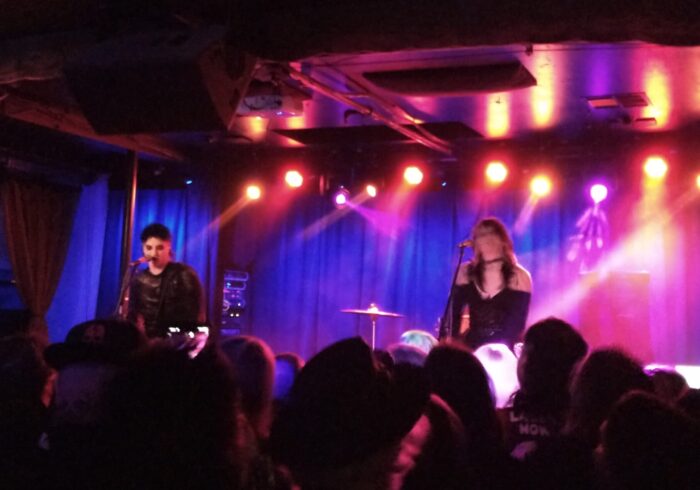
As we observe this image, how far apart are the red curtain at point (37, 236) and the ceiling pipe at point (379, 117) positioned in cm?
403

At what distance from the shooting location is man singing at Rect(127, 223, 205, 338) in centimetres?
610

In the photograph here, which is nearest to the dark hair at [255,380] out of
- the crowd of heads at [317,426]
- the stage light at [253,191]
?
the crowd of heads at [317,426]

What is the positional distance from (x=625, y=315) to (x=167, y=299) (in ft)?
15.1

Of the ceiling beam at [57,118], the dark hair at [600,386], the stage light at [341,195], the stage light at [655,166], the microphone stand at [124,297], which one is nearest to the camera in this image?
the dark hair at [600,386]

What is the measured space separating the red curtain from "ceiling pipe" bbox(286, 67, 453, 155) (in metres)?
4.03

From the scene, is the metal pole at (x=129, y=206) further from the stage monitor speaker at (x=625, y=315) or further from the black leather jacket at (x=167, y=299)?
the stage monitor speaker at (x=625, y=315)

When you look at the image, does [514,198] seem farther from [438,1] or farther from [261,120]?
[438,1]

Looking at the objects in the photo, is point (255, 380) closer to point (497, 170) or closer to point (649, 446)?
point (649, 446)

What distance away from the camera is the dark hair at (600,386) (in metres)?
2.54

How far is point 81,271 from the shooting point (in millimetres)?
9375

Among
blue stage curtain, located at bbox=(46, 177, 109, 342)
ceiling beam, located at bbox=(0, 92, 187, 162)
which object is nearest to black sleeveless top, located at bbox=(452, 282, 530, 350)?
ceiling beam, located at bbox=(0, 92, 187, 162)

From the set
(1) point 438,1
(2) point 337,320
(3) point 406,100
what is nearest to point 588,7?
(1) point 438,1

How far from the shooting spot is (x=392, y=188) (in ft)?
30.9

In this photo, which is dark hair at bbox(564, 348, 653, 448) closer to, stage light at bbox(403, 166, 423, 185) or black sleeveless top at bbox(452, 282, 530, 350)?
black sleeveless top at bbox(452, 282, 530, 350)
